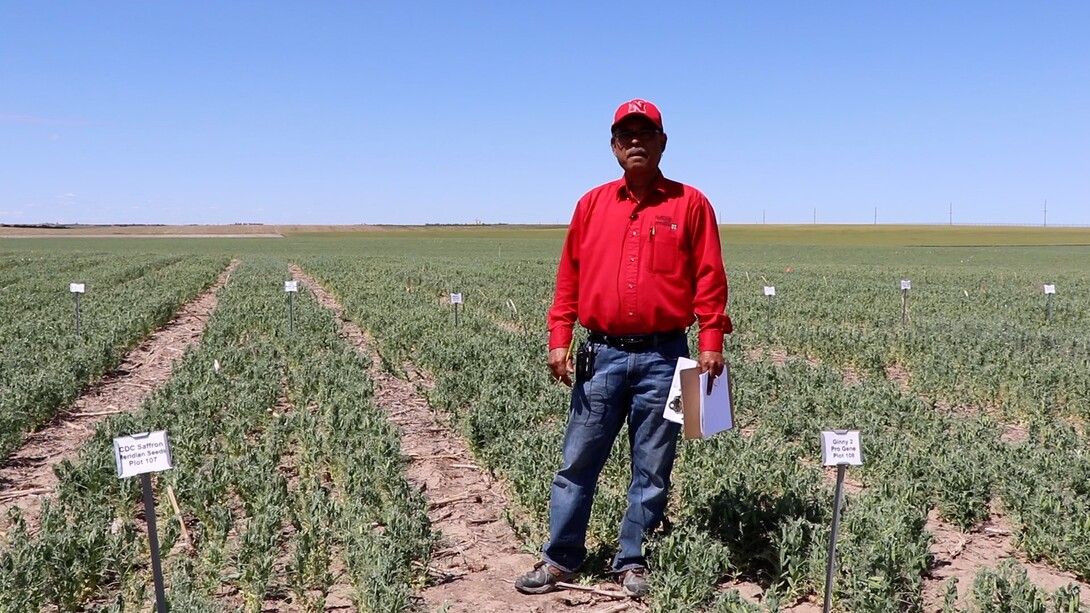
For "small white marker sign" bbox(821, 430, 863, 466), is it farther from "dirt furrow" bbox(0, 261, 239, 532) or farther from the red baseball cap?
"dirt furrow" bbox(0, 261, 239, 532)

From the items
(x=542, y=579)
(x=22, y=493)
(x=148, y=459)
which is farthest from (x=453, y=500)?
(x=22, y=493)

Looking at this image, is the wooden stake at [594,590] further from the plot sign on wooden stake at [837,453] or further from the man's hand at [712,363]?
the man's hand at [712,363]

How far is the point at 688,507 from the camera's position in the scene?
5.04 m

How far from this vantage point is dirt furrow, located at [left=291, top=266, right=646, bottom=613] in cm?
421

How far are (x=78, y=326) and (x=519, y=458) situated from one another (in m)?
9.60

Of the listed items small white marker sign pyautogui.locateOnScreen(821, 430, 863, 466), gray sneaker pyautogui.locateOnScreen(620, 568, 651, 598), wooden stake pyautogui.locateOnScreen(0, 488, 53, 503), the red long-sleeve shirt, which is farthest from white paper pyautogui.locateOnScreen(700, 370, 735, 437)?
wooden stake pyautogui.locateOnScreen(0, 488, 53, 503)

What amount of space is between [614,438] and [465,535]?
1.56m

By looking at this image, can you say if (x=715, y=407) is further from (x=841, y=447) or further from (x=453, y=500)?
(x=453, y=500)

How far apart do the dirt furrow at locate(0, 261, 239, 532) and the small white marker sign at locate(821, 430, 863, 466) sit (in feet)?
16.1

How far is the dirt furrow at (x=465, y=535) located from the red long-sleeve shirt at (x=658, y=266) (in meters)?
1.49

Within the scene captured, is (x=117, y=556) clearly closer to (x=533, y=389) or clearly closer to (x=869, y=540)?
(x=869, y=540)

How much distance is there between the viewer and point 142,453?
3.46 m

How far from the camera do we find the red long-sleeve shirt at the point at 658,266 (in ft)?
12.8

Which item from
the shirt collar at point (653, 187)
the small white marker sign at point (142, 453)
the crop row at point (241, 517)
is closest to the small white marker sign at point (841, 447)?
the shirt collar at point (653, 187)
